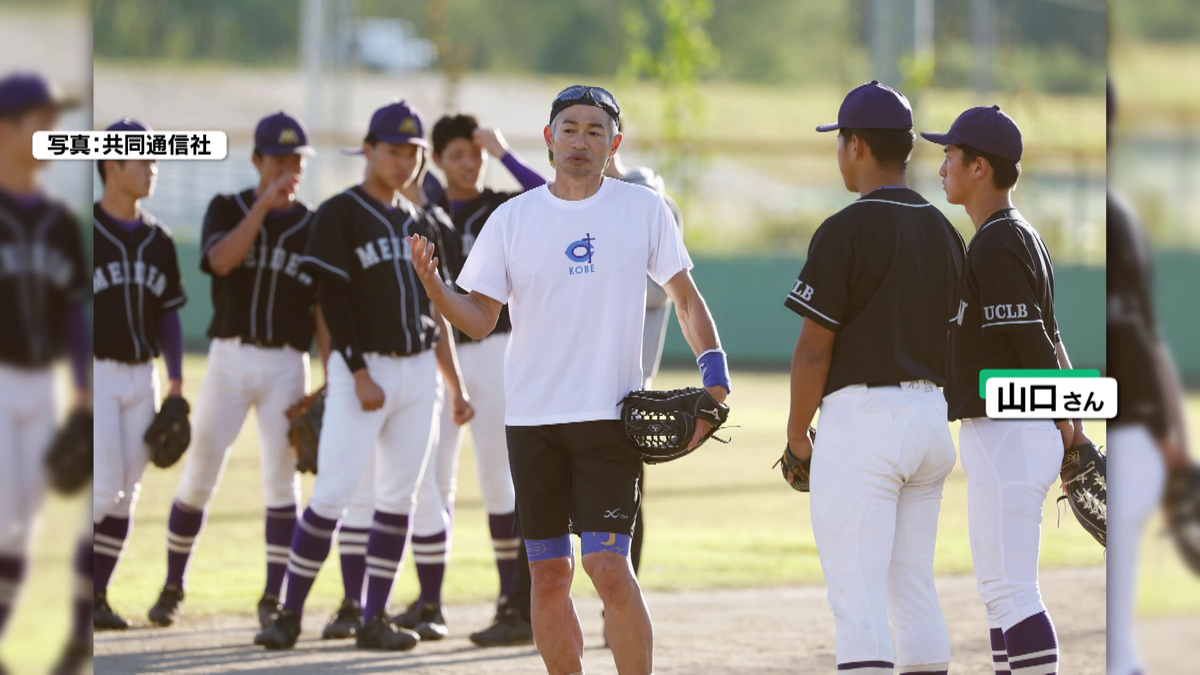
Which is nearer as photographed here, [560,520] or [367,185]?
[560,520]

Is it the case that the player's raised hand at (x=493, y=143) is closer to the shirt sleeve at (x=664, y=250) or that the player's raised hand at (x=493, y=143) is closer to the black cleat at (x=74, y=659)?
the shirt sleeve at (x=664, y=250)

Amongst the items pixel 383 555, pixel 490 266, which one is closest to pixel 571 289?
pixel 490 266

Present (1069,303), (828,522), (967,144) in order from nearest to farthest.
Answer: (828,522), (967,144), (1069,303)

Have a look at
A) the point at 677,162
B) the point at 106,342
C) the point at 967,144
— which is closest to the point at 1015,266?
the point at 967,144

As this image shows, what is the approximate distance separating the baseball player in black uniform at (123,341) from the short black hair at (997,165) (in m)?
3.19

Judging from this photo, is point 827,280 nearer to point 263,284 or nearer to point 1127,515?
point 1127,515

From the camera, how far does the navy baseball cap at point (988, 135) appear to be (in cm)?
378

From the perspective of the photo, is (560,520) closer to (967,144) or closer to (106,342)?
(967,144)

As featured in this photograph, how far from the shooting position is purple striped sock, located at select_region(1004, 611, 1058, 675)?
366 centimetres

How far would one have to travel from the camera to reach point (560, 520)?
12.8 ft

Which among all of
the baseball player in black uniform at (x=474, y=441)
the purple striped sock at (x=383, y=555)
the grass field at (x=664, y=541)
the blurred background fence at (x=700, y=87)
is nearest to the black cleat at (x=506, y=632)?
the baseball player in black uniform at (x=474, y=441)

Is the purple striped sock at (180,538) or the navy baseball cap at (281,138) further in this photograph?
the purple striped sock at (180,538)

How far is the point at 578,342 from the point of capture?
3.79 metres

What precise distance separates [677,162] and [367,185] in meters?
20.4
